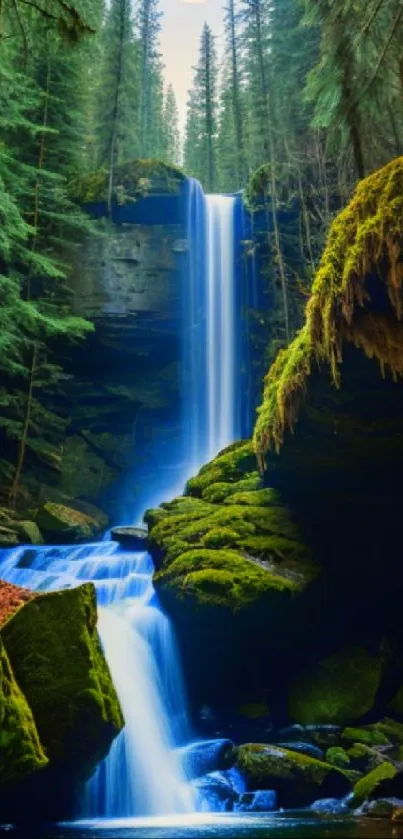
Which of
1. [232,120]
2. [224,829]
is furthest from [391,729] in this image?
[232,120]

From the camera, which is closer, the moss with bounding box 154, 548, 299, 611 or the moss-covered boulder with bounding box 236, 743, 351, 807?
the moss-covered boulder with bounding box 236, 743, 351, 807

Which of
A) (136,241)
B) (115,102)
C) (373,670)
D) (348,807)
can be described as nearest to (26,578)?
(373,670)

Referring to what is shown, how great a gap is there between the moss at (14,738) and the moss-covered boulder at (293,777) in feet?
10.1

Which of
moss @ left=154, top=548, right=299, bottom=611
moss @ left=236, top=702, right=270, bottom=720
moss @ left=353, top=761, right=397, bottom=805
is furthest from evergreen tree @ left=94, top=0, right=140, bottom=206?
moss @ left=353, top=761, right=397, bottom=805

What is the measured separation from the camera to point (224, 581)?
8.69 m

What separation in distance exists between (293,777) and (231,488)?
5.41 meters

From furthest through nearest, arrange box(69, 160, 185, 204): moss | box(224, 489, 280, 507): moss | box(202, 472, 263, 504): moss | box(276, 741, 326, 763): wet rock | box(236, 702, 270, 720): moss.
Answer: box(69, 160, 185, 204): moss
box(202, 472, 263, 504): moss
box(224, 489, 280, 507): moss
box(236, 702, 270, 720): moss
box(276, 741, 326, 763): wet rock

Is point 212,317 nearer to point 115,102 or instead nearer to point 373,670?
point 115,102

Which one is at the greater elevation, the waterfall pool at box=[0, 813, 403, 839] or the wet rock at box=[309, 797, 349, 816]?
the waterfall pool at box=[0, 813, 403, 839]

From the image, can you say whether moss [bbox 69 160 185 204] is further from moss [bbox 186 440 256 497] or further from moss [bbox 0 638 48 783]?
moss [bbox 0 638 48 783]

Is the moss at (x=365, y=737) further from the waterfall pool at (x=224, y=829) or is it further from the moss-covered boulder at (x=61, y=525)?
the moss-covered boulder at (x=61, y=525)

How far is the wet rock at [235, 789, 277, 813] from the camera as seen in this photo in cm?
657

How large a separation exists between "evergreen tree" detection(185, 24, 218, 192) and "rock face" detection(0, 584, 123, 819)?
34.0 meters

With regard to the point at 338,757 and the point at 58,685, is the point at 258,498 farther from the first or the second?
the point at 58,685
